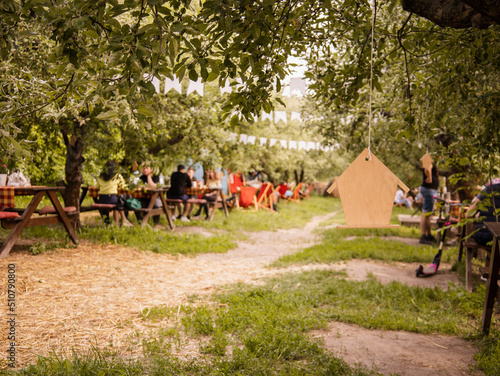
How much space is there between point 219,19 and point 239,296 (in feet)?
12.0

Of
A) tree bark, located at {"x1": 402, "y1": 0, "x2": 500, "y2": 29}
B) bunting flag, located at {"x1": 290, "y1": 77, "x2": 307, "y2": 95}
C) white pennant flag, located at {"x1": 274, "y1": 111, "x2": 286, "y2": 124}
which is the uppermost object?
Answer: bunting flag, located at {"x1": 290, "y1": 77, "x2": 307, "y2": 95}

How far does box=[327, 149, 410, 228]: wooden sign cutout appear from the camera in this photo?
3.02 m

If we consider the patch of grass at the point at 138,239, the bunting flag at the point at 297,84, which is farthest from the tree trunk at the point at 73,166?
the bunting flag at the point at 297,84

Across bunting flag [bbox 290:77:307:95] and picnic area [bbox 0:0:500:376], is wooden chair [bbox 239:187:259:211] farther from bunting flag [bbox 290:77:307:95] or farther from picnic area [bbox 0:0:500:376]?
bunting flag [bbox 290:77:307:95]

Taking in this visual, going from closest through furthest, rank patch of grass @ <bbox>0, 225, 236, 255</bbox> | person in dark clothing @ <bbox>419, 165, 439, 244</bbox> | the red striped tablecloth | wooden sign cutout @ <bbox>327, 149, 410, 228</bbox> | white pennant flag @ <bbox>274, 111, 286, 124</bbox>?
wooden sign cutout @ <bbox>327, 149, 410, 228</bbox> < the red striped tablecloth < patch of grass @ <bbox>0, 225, 236, 255</bbox> < person in dark clothing @ <bbox>419, 165, 439, 244</bbox> < white pennant flag @ <bbox>274, 111, 286, 124</bbox>

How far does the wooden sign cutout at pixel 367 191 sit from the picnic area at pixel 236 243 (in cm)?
1

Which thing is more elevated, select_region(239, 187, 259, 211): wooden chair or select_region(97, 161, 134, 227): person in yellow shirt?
select_region(97, 161, 134, 227): person in yellow shirt

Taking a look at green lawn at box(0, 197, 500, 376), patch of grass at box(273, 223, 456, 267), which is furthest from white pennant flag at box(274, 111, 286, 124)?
green lawn at box(0, 197, 500, 376)

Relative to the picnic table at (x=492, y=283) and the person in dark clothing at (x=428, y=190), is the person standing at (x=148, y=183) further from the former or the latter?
the picnic table at (x=492, y=283)

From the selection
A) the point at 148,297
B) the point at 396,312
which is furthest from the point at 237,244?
the point at 396,312

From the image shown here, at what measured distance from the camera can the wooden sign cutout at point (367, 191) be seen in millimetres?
3021

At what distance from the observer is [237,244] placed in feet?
31.8

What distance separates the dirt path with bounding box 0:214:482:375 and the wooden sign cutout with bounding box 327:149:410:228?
1134 mm

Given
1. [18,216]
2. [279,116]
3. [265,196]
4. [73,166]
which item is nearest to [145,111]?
[18,216]
